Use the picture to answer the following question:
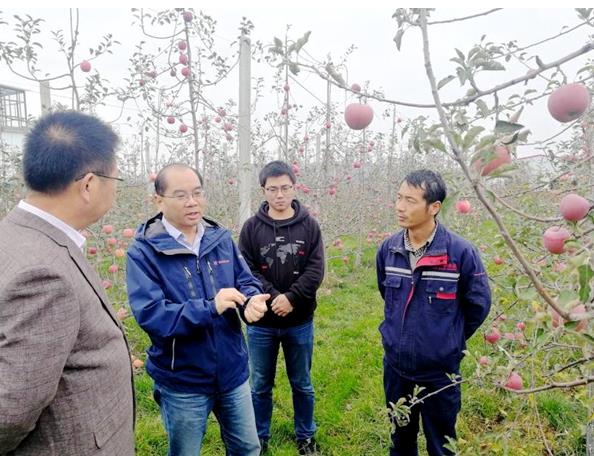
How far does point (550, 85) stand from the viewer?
1.06 meters

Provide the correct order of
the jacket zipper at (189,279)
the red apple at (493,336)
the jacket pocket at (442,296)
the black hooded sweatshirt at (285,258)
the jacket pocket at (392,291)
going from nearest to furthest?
1. the jacket zipper at (189,279)
2. the jacket pocket at (442,296)
3. the jacket pocket at (392,291)
4. the red apple at (493,336)
5. the black hooded sweatshirt at (285,258)

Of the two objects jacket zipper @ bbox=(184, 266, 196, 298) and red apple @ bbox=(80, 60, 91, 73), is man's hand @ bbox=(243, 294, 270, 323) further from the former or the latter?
→ red apple @ bbox=(80, 60, 91, 73)

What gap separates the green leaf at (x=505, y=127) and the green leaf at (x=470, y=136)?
0.22ft

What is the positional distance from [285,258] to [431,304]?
33.4 inches

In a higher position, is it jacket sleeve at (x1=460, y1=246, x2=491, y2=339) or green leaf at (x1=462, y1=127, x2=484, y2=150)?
green leaf at (x1=462, y1=127, x2=484, y2=150)

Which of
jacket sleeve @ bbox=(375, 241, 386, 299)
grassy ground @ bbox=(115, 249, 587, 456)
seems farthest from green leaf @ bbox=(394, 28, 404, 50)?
grassy ground @ bbox=(115, 249, 587, 456)

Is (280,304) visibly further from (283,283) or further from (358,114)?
(358,114)

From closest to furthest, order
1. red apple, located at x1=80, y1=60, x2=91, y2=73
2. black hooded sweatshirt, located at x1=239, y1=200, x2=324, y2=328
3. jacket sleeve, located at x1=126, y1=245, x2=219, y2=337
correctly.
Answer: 1. jacket sleeve, located at x1=126, y1=245, x2=219, y2=337
2. black hooded sweatshirt, located at x1=239, y1=200, x2=324, y2=328
3. red apple, located at x1=80, y1=60, x2=91, y2=73

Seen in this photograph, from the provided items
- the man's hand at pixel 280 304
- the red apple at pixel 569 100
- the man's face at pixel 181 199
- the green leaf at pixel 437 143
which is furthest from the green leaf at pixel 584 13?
the man's hand at pixel 280 304

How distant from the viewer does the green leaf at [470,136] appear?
30.0 inches

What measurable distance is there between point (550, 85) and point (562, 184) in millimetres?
541

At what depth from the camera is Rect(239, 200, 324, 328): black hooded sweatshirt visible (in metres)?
2.42

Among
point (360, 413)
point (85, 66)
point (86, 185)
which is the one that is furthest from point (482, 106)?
point (85, 66)

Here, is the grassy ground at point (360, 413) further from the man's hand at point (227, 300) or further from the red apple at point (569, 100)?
the red apple at point (569, 100)
